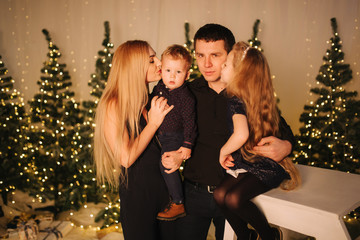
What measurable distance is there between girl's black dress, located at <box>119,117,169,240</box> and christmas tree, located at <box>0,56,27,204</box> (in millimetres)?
2769

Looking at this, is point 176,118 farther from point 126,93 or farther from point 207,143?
point 126,93

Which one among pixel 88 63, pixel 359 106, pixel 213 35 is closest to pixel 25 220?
pixel 88 63

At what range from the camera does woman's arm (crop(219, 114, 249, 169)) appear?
1603mm

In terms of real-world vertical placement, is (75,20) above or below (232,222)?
above

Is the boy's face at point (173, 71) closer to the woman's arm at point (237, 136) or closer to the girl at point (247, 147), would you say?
the girl at point (247, 147)

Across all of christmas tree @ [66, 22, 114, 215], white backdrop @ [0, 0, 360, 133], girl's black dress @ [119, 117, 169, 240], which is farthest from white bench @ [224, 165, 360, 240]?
white backdrop @ [0, 0, 360, 133]

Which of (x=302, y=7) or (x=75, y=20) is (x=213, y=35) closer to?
(x=302, y=7)

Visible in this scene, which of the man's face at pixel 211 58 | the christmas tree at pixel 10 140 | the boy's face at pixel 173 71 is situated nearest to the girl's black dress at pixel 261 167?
the man's face at pixel 211 58

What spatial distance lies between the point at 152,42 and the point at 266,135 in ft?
9.33

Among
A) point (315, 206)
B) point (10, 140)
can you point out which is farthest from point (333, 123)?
point (10, 140)

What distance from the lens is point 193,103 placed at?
5.97 feet

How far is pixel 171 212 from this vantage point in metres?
1.70

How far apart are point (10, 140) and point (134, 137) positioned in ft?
9.69

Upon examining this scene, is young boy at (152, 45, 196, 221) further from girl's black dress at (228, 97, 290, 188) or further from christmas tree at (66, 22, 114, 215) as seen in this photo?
christmas tree at (66, 22, 114, 215)
